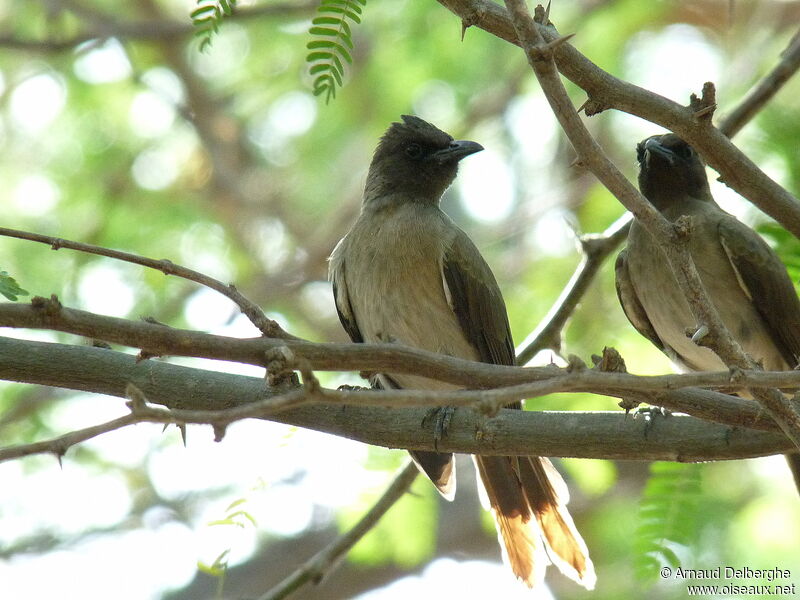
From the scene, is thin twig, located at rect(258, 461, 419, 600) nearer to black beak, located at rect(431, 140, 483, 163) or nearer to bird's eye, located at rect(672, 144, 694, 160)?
black beak, located at rect(431, 140, 483, 163)

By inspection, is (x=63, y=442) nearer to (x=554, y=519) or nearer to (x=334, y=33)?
(x=334, y=33)

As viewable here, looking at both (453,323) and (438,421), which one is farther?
(453,323)

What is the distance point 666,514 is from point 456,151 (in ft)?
8.76

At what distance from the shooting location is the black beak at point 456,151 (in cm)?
641

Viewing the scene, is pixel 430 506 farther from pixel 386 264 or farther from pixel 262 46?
pixel 262 46

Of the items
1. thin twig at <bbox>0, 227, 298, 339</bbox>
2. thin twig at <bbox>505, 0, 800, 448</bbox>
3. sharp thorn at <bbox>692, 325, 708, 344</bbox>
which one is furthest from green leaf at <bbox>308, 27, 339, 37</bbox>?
sharp thorn at <bbox>692, 325, 708, 344</bbox>

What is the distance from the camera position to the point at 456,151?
6.44 m

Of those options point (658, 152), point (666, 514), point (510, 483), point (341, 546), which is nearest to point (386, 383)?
point (510, 483)

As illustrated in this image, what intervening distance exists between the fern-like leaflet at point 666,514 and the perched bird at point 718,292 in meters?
0.67

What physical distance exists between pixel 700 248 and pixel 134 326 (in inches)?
144

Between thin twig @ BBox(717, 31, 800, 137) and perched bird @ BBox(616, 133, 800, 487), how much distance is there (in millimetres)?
608

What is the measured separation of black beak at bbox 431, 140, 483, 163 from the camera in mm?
6414

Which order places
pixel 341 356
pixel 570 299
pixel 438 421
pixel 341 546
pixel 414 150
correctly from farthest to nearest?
1. pixel 414 150
2. pixel 570 299
3. pixel 341 546
4. pixel 438 421
5. pixel 341 356

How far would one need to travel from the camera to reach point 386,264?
5.67 meters
